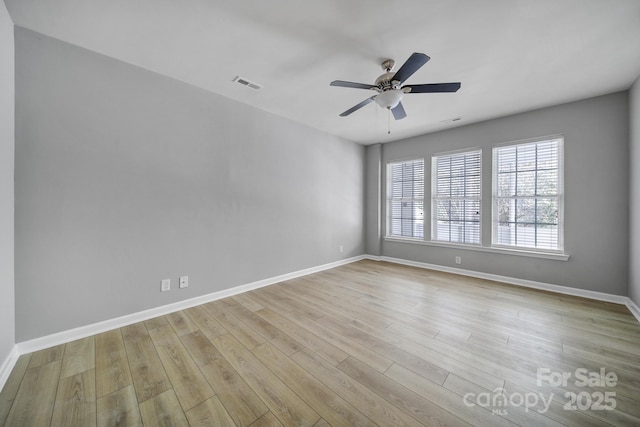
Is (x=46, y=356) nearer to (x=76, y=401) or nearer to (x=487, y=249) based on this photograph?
(x=76, y=401)

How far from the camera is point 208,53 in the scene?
2.28 m

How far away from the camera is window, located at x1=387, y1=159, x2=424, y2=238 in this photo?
4902 mm

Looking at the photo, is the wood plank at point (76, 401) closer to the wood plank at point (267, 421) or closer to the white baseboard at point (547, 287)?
the wood plank at point (267, 421)

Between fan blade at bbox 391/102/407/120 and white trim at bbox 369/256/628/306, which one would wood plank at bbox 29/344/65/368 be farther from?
white trim at bbox 369/256/628/306

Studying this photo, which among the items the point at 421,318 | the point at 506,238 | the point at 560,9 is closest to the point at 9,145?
the point at 421,318

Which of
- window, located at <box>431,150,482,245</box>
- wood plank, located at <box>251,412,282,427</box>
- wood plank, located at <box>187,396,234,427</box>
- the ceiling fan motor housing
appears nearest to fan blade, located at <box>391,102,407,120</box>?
the ceiling fan motor housing

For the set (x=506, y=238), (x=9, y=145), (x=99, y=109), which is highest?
(x=99, y=109)

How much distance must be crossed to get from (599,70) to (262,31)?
3609 millimetres

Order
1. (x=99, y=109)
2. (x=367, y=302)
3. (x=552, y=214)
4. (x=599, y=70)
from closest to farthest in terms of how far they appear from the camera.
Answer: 1. (x=99, y=109)
2. (x=599, y=70)
3. (x=367, y=302)
4. (x=552, y=214)

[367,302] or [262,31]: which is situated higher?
[262,31]

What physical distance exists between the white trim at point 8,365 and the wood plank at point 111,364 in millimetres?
462

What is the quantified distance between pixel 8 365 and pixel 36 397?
547mm

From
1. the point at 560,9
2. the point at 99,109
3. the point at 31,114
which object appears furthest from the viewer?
the point at 99,109

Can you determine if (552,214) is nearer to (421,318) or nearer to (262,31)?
(421,318)
